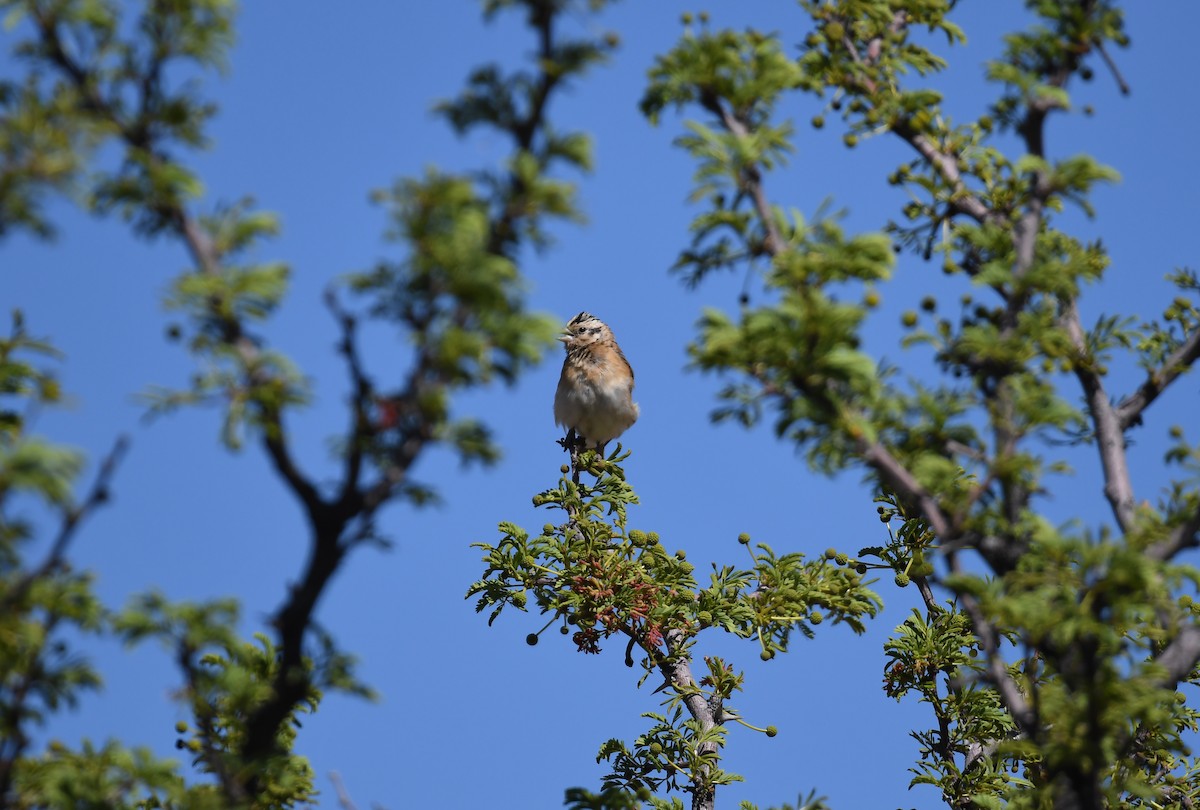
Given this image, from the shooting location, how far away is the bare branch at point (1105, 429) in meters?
6.73

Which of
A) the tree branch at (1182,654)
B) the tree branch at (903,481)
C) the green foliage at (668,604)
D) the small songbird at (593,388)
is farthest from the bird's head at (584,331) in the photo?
the tree branch at (1182,654)

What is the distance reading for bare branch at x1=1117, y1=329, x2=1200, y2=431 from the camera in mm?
7121

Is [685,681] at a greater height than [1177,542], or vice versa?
[685,681]

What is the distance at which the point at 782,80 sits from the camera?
636cm

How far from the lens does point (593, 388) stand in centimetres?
1468

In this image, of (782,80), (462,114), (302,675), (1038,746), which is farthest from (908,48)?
(302,675)

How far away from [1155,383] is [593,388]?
8106 mm

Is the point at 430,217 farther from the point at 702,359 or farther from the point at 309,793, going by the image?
the point at 309,793

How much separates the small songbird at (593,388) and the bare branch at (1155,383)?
7.77 m

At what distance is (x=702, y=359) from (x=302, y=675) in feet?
7.21

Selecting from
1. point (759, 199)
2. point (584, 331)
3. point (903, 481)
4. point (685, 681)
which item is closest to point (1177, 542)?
point (903, 481)

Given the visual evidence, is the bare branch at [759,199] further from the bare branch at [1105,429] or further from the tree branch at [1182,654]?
the tree branch at [1182,654]

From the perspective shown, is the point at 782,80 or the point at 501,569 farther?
the point at 501,569

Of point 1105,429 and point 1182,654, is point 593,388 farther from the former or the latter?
point 1182,654
